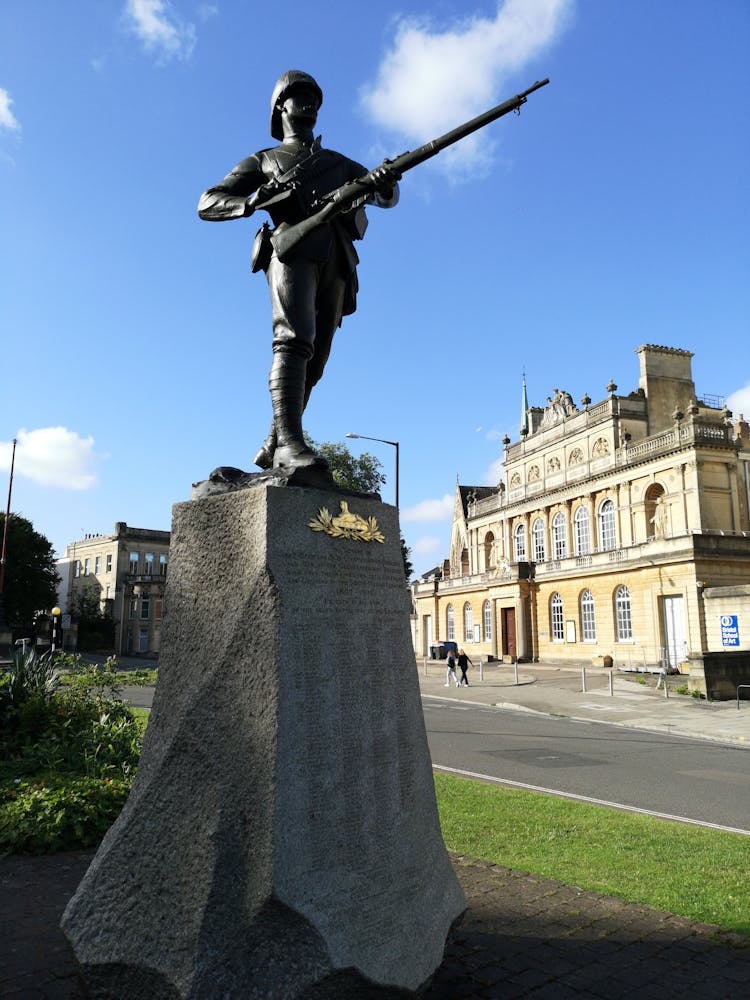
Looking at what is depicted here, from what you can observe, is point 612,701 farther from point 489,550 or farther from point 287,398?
point 489,550

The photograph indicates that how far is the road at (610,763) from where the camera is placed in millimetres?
8758

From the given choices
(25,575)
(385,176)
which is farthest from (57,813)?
(25,575)

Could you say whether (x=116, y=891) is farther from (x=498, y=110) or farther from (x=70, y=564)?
(x=70, y=564)

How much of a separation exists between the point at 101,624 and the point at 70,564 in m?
14.4

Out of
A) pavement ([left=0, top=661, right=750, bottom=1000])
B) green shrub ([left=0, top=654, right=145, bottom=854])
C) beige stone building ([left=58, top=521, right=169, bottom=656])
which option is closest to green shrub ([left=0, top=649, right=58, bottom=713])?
green shrub ([left=0, top=654, right=145, bottom=854])

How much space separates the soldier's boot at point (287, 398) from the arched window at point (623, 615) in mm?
36327

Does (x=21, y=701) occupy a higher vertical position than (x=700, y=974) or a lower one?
higher

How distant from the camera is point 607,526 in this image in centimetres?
4491

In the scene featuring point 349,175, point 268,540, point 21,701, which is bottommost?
point 21,701

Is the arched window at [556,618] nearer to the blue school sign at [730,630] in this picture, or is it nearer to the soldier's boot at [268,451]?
the blue school sign at [730,630]

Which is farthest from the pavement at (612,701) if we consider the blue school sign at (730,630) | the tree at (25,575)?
the tree at (25,575)

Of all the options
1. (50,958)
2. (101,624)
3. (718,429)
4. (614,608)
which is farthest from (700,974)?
(101,624)

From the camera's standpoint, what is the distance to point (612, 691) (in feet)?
82.8

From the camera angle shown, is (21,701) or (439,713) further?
(439,713)
